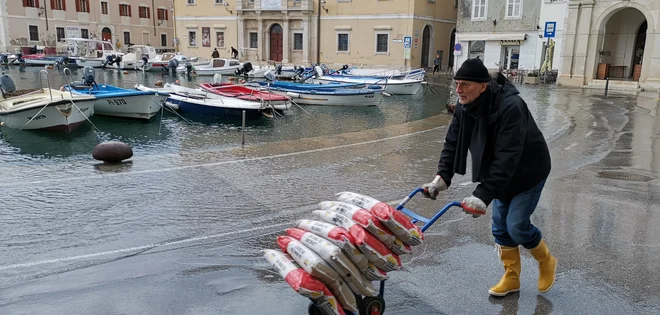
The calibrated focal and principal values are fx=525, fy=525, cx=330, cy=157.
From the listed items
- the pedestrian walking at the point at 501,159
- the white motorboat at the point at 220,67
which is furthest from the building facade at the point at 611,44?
the pedestrian walking at the point at 501,159

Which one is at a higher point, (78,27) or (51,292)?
(78,27)

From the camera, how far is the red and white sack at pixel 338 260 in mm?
3406

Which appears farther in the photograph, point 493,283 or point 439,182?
point 493,283

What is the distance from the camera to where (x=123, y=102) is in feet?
56.3

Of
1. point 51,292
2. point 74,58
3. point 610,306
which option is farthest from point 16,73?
point 610,306

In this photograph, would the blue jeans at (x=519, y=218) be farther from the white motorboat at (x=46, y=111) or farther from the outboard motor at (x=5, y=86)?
the outboard motor at (x=5, y=86)

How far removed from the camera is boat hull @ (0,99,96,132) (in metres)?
14.4

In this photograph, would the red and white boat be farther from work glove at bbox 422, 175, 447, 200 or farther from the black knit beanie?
the black knit beanie

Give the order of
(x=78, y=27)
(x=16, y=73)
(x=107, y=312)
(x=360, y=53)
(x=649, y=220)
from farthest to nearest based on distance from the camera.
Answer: (x=78, y=27) → (x=360, y=53) → (x=16, y=73) → (x=649, y=220) → (x=107, y=312)

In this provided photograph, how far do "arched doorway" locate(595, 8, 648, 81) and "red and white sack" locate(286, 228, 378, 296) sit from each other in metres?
30.4

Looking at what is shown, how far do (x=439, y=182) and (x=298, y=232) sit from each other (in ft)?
4.10

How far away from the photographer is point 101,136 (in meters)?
14.8

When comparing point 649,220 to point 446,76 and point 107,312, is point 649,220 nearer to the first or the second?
point 107,312

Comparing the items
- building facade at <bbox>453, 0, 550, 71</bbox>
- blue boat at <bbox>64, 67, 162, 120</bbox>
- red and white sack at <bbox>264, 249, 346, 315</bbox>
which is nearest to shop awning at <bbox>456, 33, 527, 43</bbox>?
building facade at <bbox>453, 0, 550, 71</bbox>
